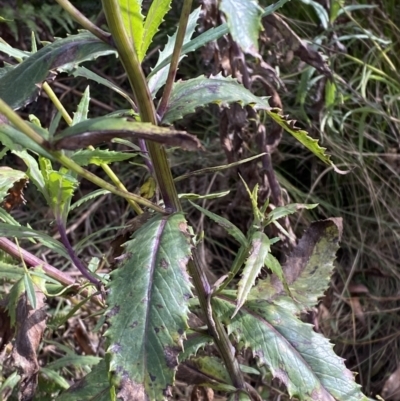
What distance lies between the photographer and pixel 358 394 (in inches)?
32.6

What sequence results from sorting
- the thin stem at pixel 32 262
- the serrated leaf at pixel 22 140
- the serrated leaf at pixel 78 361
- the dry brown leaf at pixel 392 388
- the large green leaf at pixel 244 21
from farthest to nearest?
1. the dry brown leaf at pixel 392 388
2. the serrated leaf at pixel 78 361
3. the thin stem at pixel 32 262
4. the serrated leaf at pixel 22 140
5. the large green leaf at pixel 244 21

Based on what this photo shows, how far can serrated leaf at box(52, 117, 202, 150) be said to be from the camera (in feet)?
1.60

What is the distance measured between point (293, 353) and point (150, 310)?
256mm

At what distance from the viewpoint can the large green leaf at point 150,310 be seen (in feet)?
2.11

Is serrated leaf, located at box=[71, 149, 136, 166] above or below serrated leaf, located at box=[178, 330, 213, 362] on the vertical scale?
above

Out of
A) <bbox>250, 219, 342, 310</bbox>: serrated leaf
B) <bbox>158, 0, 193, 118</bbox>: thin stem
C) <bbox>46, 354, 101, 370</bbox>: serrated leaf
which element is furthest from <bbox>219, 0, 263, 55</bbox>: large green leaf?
<bbox>46, 354, 101, 370</bbox>: serrated leaf

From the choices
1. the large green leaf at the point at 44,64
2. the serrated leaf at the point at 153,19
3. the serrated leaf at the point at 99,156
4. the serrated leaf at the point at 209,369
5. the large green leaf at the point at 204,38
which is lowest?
the serrated leaf at the point at 209,369

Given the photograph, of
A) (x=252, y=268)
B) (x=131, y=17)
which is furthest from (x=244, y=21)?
(x=252, y=268)

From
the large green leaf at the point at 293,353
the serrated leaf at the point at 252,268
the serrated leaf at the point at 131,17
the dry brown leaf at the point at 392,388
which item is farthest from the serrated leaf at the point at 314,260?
the dry brown leaf at the point at 392,388

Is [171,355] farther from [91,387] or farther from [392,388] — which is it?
[392,388]

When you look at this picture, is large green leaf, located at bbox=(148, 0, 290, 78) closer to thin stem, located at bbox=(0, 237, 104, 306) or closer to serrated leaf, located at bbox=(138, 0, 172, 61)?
serrated leaf, located at bbox=(138, 0, 172, 61)

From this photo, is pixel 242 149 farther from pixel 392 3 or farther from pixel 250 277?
pixel 392 3

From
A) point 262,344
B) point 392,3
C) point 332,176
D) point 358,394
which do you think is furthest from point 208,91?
point 392,3

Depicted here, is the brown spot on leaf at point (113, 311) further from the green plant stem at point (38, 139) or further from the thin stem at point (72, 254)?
the thin stem at point (72, 254)
